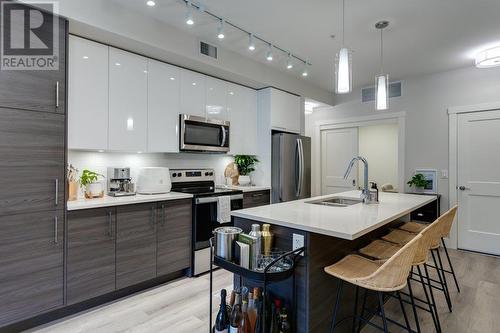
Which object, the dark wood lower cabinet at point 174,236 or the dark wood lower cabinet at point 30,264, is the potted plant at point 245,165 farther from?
the dark wood lower cabinet at point 30,264

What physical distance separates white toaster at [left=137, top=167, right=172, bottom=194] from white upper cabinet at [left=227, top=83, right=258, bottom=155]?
3.91 ft

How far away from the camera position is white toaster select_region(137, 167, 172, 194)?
2.94 meters

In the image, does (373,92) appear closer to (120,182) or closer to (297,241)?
(297,241)

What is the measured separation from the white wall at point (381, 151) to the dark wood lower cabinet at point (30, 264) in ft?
19.1

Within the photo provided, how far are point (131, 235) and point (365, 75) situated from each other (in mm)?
4123

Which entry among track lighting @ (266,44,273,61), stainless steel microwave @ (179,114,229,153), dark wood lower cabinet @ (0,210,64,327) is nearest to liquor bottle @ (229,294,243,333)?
dark wood lower cabinet @ (0,210,64,327)

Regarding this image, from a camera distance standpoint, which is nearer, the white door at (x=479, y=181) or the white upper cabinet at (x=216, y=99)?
the white upper cabinet at (x=216, y=99)

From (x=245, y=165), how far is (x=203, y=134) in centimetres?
100

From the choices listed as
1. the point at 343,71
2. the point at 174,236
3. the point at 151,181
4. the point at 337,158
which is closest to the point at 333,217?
Answer: the point at 343,71

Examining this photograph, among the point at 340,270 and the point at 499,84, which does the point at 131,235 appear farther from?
the point at 499,84

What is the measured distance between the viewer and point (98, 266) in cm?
236

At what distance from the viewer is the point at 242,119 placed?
405cm

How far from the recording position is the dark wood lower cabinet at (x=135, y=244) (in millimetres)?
2492

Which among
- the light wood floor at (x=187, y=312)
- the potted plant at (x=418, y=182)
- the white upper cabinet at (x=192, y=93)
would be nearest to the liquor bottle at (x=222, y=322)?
the light wood floor at (x=187, y=312)
